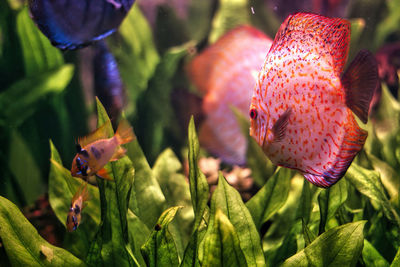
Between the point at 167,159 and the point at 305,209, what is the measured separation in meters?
0.59

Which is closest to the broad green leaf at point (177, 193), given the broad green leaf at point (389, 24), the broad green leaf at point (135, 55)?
the broad green leaf at point (135, 55)

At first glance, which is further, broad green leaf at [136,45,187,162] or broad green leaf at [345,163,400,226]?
broad green leaf at [136,45,187,162]

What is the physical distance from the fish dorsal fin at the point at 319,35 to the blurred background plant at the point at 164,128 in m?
0.24

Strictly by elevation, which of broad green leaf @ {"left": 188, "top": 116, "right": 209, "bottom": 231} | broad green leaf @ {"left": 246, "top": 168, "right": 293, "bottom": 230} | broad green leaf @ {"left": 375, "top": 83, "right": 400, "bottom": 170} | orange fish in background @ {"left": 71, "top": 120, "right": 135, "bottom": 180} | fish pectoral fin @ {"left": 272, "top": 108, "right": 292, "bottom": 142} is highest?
fish pectoral fin @ {"left": 272, "top": 108, "right": 292, "bottom": 142}

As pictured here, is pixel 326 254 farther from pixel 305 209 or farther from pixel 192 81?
pixel 192 81

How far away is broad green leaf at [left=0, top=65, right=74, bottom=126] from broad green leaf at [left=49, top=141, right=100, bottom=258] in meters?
0.76

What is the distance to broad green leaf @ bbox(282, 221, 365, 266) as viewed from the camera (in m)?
0.95

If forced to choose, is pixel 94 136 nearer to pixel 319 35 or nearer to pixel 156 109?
pixel 319 35

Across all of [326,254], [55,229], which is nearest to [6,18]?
[55,229]

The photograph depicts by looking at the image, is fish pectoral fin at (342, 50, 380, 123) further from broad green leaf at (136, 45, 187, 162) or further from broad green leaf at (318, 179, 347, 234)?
broad green leaf at (136, 45, 187, 162)

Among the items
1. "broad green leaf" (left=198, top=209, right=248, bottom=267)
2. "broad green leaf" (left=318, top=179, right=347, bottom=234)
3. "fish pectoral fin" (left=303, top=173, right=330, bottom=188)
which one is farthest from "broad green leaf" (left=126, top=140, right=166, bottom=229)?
"fish pectoral fin" (left=303, top=173, right=330, bottom=188)

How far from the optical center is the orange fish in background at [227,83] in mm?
1452

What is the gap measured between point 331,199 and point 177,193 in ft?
1.86

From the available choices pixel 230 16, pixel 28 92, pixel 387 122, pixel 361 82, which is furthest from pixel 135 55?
pixel 361 82
